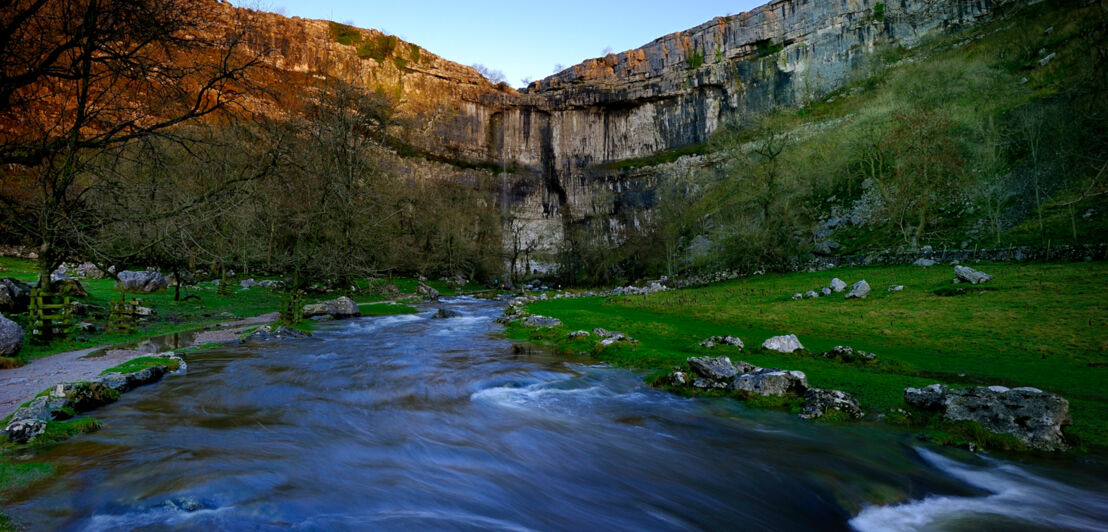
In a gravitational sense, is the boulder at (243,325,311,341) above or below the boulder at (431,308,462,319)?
above

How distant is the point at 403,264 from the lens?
4256cm

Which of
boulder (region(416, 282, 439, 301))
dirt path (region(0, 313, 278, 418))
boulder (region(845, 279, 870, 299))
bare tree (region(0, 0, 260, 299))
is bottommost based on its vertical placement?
boulder (region(416, 282, 439, 301))

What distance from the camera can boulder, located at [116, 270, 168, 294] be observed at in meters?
23.6

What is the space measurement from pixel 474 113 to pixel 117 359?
8305 cm

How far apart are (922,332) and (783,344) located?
474 cm

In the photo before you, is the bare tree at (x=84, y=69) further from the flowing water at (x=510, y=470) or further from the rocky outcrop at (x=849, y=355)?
the rocky outcrop at (x=849, y=355)

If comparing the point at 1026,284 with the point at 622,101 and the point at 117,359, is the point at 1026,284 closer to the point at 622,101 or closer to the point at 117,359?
the point at 117,359

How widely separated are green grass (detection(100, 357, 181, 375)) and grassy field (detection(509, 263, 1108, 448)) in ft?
30.5

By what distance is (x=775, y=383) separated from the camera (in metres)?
7.79

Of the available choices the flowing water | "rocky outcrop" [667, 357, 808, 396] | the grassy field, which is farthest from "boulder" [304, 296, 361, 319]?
"rocky outcrop" [667, 357, 808, 396]

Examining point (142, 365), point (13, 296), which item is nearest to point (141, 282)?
point (13, 296)

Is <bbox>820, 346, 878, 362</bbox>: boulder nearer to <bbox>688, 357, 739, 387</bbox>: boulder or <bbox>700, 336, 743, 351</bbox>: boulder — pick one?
<bbox>700, 336, 743, 351</bbox>: boulder

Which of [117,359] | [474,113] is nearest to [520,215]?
[474,113]

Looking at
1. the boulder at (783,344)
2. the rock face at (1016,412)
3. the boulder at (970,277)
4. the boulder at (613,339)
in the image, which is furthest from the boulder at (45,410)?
the boulder at (970,277)
